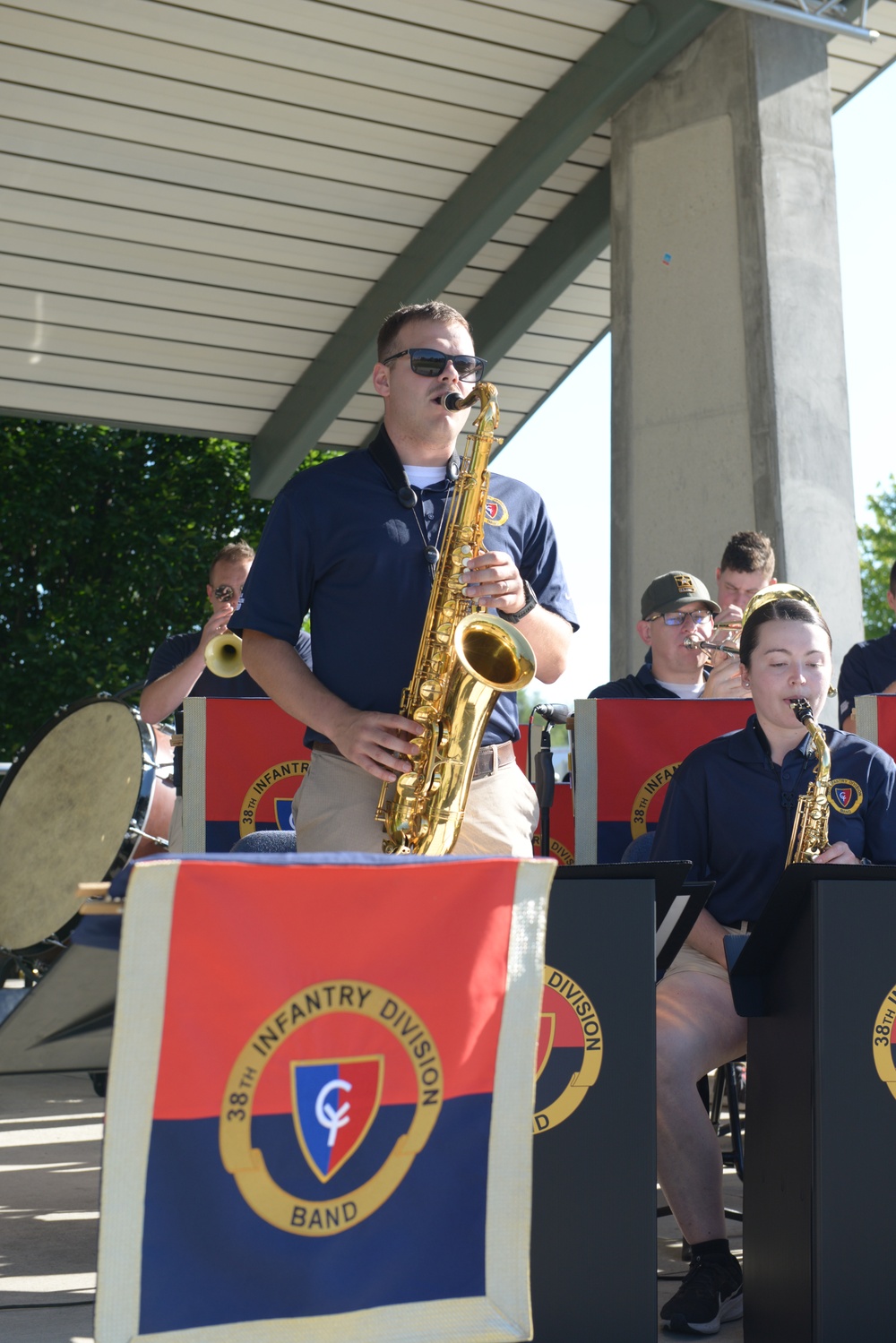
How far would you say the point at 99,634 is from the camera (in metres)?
15.3

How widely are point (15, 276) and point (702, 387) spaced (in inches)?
203

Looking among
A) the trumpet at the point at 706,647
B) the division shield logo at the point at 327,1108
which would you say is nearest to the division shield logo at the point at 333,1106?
the division shield logo at the point at 327,1108

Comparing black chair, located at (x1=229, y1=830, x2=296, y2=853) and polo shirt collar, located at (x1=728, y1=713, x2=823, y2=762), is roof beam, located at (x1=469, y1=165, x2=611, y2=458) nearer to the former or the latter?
polo shirt collar, located at (x1=728, y1=713, x2=823, y2=762)

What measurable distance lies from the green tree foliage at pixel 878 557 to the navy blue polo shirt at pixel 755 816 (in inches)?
978

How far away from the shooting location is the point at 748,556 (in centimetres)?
541

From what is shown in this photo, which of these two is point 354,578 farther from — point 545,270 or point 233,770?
point 545,270

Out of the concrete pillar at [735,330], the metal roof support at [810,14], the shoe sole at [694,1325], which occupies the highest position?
the metal roof support at [810,14]

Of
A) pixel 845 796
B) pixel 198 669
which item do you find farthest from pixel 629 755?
pixel 198 669

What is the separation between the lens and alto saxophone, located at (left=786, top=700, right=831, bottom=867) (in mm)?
3305

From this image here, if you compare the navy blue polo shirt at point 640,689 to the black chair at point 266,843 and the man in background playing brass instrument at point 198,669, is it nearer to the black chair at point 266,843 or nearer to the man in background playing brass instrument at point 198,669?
the man in background playing brass instrument at point 198,669

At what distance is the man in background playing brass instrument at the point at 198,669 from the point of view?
5.29 meters

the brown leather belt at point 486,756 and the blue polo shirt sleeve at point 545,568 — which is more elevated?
the blue polo shirt sleeve at point 545,568

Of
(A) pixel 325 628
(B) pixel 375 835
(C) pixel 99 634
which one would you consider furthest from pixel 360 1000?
(C) pixel 99 634

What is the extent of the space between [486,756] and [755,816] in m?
0.81
